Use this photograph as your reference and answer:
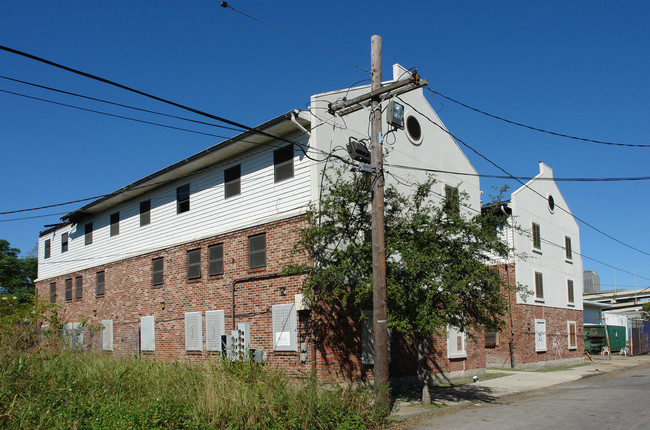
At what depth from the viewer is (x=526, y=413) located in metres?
12.9

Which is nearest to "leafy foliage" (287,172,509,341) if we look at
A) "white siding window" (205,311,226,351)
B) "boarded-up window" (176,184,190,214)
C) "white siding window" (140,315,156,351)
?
"white siding window" (205,311,226,351)

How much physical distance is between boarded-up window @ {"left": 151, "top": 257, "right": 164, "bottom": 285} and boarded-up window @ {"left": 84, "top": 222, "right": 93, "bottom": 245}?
6.83 m

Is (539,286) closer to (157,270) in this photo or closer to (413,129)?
(413,129)

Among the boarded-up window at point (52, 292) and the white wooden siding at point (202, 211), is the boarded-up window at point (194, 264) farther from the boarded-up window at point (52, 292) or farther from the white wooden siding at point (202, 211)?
the boarded-up window at point (52, 292)

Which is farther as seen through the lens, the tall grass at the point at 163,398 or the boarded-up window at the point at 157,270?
the boarded-up window at the point at 157,270

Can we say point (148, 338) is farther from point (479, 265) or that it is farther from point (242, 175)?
point (479, 265)

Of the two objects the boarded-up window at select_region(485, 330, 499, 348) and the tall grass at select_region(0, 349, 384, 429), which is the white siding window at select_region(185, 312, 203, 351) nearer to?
the tall grass at select_region(0, 349, 384, 429)

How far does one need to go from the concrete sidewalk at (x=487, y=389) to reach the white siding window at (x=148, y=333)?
1032 centimetres

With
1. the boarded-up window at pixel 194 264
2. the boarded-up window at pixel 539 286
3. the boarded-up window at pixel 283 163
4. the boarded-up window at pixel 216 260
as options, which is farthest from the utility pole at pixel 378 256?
the boarded-up window at pixel 539 286

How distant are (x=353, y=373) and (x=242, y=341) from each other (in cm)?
336

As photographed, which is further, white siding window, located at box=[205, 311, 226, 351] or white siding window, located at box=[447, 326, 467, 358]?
white siding window, located at box=[447, 326, 467, 358]

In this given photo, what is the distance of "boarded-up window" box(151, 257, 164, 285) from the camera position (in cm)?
2150

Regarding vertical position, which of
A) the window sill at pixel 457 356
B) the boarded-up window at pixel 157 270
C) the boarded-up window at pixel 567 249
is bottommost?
the window sill at pixel 457 356

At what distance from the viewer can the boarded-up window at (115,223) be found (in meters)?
24.9
